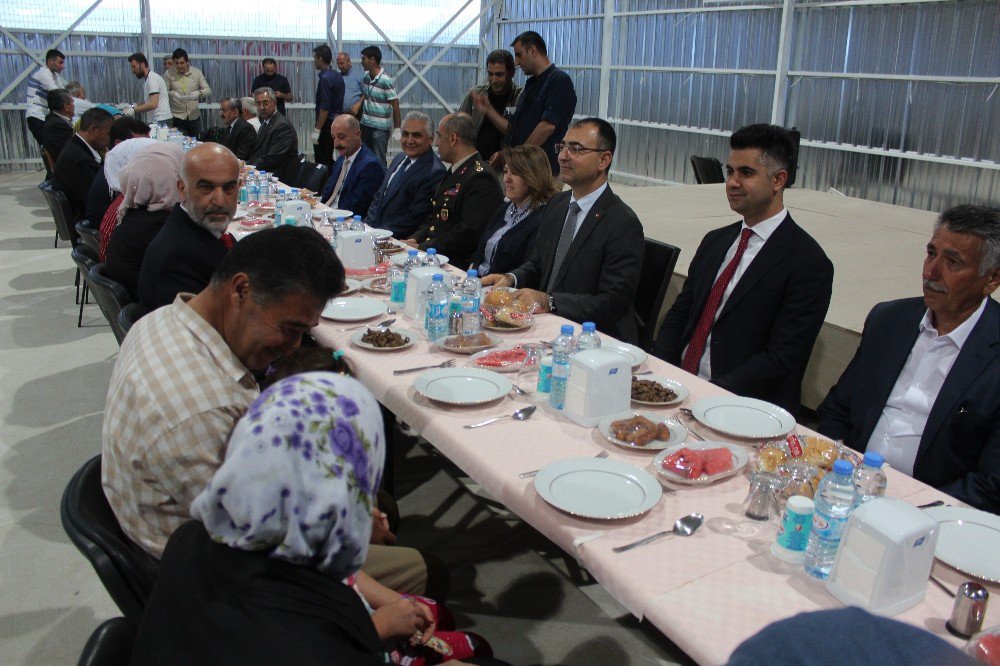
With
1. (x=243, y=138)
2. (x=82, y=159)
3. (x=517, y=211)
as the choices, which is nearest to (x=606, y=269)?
(x=517, y=211)

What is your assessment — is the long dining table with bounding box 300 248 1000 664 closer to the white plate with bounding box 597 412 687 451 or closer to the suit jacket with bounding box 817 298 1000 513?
the white plate with bounding box 597 412 687 451

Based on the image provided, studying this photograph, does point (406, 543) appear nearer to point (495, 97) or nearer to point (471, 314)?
point (471, 314)

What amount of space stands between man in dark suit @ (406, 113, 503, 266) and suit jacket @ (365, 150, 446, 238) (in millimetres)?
345

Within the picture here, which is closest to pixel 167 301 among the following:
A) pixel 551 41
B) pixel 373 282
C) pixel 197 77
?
pixel 373 282

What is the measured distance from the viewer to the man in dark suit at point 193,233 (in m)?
2.71

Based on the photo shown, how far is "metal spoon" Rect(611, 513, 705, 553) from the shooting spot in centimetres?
148

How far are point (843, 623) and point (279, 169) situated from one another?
719 centimetres

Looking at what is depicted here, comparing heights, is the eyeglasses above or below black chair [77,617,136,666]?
above

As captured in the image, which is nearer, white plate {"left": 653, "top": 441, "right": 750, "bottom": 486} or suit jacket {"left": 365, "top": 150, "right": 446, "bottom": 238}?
white plate {"left": 653, "top": 441, "right": 750, "bottom": 486}

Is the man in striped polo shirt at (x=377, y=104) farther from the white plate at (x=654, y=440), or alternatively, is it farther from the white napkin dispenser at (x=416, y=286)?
the white plate at (x=654, y=440)

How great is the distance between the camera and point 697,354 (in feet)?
9.45

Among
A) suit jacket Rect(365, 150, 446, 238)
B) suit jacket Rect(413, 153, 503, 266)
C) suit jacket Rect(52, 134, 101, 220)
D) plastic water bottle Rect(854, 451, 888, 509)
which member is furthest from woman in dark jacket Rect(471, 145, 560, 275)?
suit jacket Rect(52, 134, 101, 220)

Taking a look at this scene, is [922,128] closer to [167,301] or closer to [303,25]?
[167,301]

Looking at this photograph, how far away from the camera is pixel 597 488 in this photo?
1.67 metres
